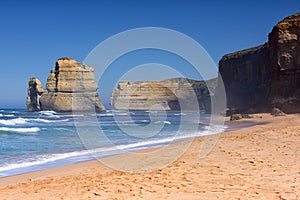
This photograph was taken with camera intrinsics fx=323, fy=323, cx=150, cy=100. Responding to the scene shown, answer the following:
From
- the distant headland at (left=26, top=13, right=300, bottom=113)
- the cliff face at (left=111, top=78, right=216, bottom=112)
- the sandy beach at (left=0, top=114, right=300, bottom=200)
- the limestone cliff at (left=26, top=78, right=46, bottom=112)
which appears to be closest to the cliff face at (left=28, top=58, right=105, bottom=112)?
the distant headland at (left=26, top=13, right=300, bottom=113)

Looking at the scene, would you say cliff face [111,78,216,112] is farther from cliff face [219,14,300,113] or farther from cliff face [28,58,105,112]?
cliff face [219,14,300,113]

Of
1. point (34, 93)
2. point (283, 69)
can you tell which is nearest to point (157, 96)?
point (34, 93)

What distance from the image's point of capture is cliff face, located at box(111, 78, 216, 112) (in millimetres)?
134875

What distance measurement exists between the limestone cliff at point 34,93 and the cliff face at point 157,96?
45.7 m

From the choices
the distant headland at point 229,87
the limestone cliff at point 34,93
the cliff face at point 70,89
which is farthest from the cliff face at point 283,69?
the limestone cliff at point 34,93

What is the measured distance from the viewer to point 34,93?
309 feet

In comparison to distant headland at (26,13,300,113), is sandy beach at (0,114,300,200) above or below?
below

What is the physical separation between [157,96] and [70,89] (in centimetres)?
6522

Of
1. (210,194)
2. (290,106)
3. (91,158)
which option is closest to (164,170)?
(210,194)

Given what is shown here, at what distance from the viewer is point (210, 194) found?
539 centimetres

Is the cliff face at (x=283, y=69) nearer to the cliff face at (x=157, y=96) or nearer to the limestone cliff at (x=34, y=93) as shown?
the limestone cliff at (x=34, y=93)

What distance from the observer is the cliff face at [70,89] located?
86.2 meters

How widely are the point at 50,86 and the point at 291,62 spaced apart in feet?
223

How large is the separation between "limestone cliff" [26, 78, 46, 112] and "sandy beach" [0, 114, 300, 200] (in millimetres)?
88077
